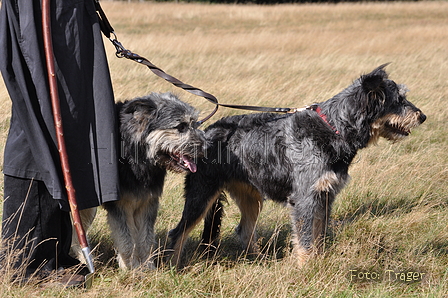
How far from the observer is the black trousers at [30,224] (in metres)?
3.53

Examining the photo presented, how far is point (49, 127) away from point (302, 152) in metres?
2.07

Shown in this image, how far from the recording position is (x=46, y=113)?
337 centimetres

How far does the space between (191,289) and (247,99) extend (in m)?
6.27

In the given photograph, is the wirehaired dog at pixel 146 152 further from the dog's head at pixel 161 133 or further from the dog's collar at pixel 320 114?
the dog's collar at pixel 320 114

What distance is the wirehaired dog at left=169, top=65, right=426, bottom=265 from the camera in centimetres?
429

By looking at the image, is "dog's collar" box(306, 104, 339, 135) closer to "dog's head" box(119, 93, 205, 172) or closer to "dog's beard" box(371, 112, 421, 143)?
"dog's beard" box(371, 112, 421, 143)

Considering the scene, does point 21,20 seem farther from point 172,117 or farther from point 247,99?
point 247,99

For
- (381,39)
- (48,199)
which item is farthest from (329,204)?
(381,39)

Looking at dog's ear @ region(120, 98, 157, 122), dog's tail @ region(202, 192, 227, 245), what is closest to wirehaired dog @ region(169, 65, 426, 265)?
dog's tail @ region(202, 192, 227, 245)

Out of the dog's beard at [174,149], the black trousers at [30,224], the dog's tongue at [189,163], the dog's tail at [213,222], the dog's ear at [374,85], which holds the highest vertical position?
the dog's ear at [374,85]

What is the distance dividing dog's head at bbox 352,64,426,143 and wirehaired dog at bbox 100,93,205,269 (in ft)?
4.81

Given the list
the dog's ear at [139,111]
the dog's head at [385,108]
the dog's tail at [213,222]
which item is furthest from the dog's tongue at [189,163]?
the dog's head at [385,108]

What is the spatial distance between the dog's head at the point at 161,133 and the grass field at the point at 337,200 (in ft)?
2.85

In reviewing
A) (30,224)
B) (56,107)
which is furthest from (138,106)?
(30,224)
